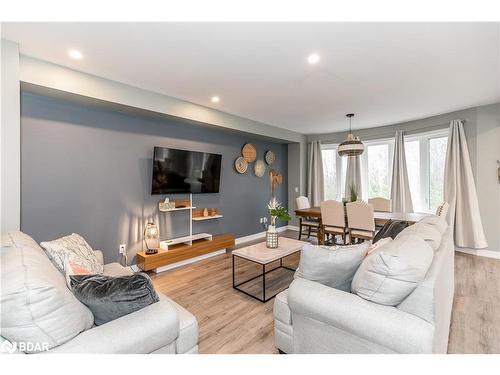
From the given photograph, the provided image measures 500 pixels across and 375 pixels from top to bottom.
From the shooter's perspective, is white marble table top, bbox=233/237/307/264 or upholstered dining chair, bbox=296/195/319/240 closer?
white marble table top, bbox=233/237/307/264

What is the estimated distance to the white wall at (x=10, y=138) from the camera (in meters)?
1.94

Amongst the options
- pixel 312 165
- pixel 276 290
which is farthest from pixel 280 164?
pixel 276 290

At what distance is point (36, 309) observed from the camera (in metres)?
0.97

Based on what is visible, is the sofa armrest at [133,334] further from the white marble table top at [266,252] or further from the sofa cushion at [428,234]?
the sofa cushion at [428,234]

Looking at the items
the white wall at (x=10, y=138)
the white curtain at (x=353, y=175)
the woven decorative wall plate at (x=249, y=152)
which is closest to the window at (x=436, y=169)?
the white curtain at (x=353, y=175)

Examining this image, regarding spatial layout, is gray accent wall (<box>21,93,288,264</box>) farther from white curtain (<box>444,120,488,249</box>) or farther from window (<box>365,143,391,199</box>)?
white curtain (<box>444,120,488,249</box>)

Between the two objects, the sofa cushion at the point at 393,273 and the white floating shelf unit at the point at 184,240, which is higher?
the sofa cushion at the point at 393,273

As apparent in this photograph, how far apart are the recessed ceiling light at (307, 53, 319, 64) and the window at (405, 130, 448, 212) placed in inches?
139

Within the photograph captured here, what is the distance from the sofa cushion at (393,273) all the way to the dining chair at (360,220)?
2.24m

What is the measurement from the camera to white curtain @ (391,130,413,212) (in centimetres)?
467

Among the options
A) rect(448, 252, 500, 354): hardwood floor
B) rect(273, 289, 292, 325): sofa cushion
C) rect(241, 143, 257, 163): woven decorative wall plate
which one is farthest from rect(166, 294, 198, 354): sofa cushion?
rect(241, 143, 257, 163): woven decorative wall plate

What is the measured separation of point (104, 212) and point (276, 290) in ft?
8.08
